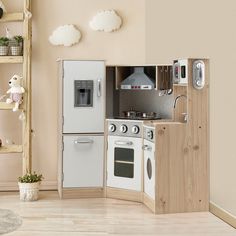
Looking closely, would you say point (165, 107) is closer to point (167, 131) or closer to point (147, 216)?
point (167, 131)

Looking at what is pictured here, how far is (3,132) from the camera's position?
5848mm

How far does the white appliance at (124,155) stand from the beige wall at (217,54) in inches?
30.7

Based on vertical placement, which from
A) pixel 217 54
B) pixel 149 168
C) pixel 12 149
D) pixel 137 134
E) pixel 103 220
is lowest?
pixel 103 220

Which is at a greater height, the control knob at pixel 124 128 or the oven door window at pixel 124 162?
the control knob at pixel 124 128

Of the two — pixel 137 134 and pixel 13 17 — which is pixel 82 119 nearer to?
pixel 137 134

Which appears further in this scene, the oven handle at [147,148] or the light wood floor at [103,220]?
the oven handle at [147,148]

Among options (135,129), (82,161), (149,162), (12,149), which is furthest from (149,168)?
(12,149)

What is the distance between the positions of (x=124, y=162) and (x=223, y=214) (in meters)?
1.21

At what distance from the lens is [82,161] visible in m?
5.43

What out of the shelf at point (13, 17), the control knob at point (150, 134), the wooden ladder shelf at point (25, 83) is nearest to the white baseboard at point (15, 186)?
the wooden ladder shelf at point (25, 83)

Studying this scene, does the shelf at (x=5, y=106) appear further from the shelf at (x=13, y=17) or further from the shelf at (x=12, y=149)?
the shelf at (x=13, y=17)

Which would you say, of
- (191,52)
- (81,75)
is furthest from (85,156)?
(191,52)

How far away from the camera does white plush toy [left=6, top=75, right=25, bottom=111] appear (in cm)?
551

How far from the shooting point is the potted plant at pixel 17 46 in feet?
18.3
